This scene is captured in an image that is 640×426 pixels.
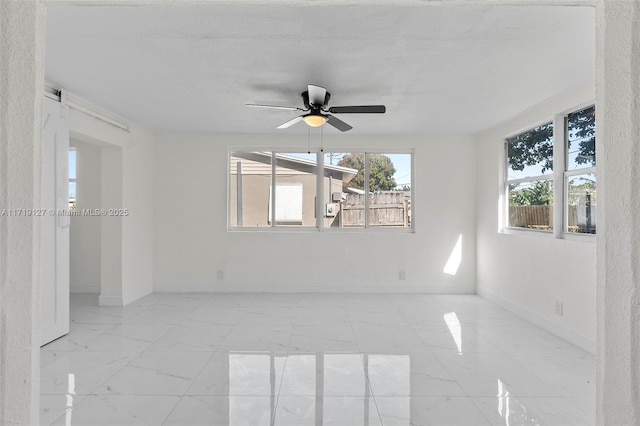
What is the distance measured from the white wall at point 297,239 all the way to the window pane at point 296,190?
244mm

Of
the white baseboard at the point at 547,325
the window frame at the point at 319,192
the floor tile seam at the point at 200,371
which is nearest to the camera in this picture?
the floor tile seam at the point at 200,371

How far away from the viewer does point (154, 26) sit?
8.29ft

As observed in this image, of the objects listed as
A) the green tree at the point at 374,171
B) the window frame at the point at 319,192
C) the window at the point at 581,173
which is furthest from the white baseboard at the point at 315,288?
the window at the point at 581,173

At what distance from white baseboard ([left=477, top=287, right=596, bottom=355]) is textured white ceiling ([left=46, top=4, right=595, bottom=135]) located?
7.31 ft

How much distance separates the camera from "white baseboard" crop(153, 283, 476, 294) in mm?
5910

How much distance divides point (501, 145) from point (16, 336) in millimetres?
5303

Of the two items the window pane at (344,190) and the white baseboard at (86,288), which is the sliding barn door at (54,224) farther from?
the window pane at (344,190)

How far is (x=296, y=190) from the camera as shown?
6164 mm

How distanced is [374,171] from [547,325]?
10.3 ft

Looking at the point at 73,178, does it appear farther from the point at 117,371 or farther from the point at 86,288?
the point at 117,371

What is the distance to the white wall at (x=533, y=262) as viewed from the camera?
3.54 meters

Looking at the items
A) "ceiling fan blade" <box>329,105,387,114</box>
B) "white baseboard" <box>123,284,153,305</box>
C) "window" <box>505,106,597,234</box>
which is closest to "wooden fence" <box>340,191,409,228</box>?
"window" <box>505,106,597,234</box>

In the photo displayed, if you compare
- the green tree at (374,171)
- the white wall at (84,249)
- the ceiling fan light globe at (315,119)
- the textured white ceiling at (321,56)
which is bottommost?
the white wall at (84,249)

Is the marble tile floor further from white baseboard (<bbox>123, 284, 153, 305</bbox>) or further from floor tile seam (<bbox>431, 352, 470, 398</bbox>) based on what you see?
white baseboard (<bbox>123, 284, 153, 305</bbox>)
